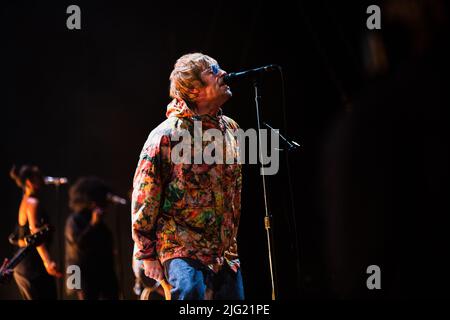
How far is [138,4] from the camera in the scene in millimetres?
4508

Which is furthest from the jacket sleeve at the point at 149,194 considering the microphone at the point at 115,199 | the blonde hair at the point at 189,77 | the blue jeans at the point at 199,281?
the microphone at the point at 115,199

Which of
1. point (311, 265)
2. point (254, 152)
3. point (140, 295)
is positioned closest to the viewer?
point (254, 152)

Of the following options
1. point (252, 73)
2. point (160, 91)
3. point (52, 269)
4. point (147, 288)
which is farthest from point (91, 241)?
point (252, 73)

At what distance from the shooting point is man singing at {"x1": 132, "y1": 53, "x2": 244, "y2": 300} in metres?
2.88

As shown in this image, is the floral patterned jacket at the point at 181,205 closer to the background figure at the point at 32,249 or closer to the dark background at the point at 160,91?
the dark background at the point at 160,91

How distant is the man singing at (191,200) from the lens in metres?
2.88

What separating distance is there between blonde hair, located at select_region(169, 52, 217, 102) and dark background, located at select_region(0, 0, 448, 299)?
958 millimetres

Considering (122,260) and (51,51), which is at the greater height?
(51,51)

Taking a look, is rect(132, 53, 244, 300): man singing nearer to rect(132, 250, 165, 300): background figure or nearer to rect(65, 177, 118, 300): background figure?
rect(132, 250, 165, 300): background figure

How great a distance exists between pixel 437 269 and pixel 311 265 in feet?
10.2

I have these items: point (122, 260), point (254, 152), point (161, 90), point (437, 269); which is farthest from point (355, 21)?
point (437, 269)

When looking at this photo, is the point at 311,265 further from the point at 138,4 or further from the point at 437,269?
→ the point at 437,269

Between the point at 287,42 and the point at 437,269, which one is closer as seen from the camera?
the point at 437,269

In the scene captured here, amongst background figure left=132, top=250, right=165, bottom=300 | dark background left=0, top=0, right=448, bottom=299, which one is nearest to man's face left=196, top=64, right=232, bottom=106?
dark background left=0, top=0, right=448, bottom=299
